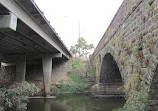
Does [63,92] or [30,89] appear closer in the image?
[30,89]

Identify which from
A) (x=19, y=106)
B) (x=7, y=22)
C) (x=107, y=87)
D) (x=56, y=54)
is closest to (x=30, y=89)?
(x=19, y=106)

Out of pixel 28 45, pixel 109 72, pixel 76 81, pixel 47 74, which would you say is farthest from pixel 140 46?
pixel 76 81

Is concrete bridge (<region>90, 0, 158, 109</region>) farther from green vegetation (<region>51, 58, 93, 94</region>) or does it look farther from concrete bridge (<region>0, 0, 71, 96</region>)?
green vegetation (<region>51, 58, 93, 94</region>)

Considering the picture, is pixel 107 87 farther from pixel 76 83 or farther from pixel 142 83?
pixel 142 83

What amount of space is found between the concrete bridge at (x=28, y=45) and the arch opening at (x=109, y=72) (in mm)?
4138

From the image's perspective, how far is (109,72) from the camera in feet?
43.7

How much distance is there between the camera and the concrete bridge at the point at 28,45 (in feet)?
16.2

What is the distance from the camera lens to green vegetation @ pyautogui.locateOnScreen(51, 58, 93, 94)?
16219 mm

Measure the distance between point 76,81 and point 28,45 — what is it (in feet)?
29.0

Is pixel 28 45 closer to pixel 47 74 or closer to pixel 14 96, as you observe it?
pixel 47 74

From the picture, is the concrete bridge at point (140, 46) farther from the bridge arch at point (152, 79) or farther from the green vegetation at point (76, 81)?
the green vegetation at point (76, 81)

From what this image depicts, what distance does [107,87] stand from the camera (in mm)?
13797

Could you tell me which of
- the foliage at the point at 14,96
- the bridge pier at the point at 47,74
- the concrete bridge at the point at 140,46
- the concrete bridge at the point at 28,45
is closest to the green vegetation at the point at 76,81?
the concrete bridge at the point at 28,45

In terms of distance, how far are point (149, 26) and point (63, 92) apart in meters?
13.7
